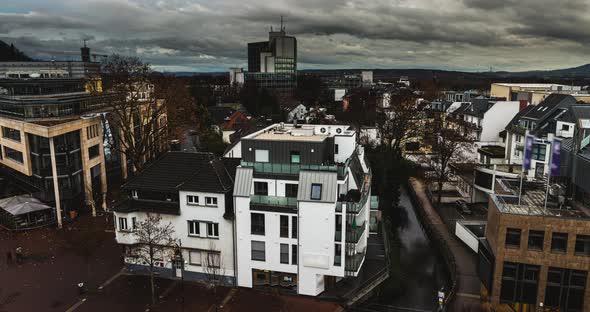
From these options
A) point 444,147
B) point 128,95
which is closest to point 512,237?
point 444,147

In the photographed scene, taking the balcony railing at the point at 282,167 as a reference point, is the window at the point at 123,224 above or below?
below

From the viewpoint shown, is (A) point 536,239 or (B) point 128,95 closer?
(A) point 536,239

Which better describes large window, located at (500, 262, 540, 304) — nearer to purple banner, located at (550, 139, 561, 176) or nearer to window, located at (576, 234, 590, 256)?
Answer: window, located at (576, 234, 590, 256)

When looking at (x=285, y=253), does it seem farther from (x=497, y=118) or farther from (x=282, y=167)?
(x=497, y=118)

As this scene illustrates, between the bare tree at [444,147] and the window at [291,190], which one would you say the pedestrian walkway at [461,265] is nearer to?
the bare tree at [444,147]

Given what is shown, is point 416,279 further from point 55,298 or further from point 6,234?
point 6,234

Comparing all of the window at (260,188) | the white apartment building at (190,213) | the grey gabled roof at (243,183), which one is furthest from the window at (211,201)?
the window at (260,188)

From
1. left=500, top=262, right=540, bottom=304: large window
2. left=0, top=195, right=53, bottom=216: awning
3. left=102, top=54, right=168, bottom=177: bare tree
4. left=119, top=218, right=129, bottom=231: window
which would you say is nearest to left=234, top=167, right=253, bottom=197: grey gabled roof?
left=119, top=218, right=129, bottom=231: window
